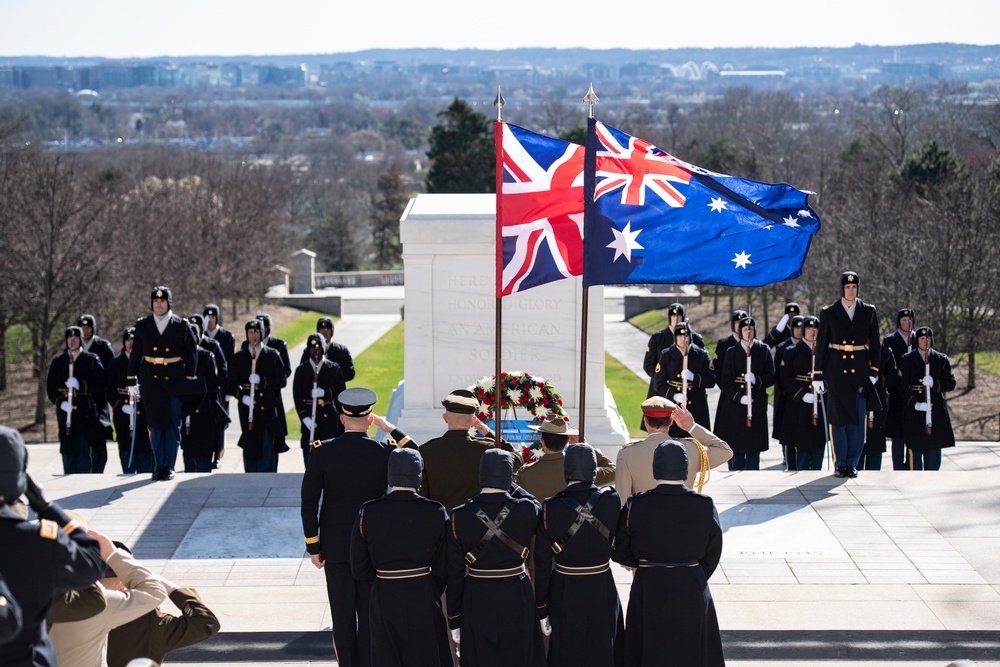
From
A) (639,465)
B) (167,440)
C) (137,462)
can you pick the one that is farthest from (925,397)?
(137,462)

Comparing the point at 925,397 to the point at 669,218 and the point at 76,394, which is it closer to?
the point at 669,218

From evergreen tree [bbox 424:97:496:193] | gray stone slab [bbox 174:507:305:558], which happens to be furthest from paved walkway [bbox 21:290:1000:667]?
evergreen tree [bbox 424:97:496:193]

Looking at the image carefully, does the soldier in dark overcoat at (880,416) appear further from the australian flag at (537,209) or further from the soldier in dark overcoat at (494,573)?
the soldier in dark overcoat at (494,573)

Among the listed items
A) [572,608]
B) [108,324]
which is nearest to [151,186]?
[108,324]

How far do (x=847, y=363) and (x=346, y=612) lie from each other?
614 centimetres

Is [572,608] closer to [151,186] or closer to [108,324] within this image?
[108,324]

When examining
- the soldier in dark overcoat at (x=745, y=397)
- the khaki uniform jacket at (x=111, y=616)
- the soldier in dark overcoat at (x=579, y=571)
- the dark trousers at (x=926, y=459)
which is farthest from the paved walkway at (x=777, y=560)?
the khaki uniform jacket at (x=111, y=616)

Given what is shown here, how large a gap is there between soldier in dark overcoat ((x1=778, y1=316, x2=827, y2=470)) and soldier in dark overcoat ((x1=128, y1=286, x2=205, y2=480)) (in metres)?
5.46

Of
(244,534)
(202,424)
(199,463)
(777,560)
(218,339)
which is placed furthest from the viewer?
(218,339)

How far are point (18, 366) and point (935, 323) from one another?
1984cm

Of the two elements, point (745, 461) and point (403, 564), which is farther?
point (745, 461)

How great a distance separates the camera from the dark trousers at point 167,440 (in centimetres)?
1202

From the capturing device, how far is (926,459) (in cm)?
1297

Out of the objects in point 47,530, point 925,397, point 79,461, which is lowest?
point 79,461
